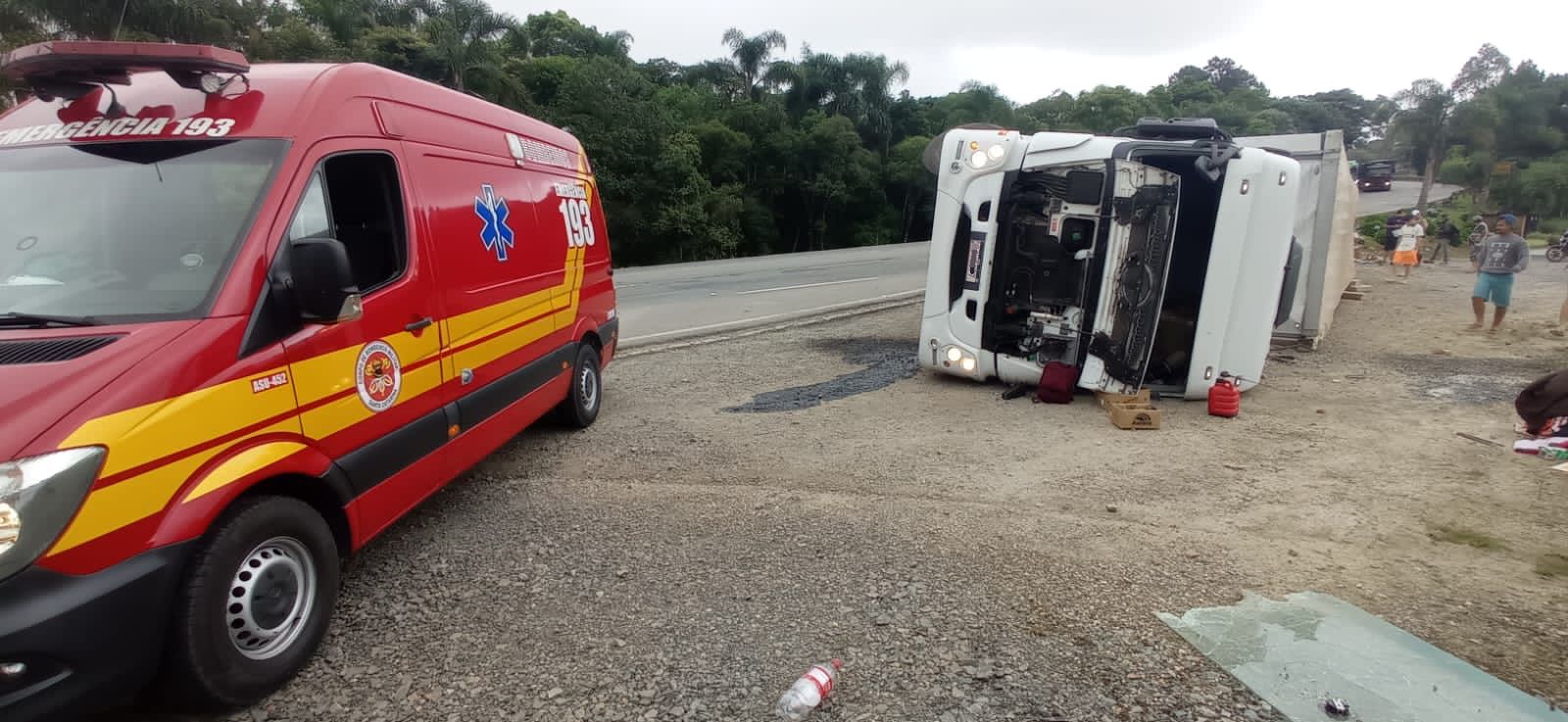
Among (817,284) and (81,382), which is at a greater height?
(81,382)

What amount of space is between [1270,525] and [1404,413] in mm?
Result: 3535

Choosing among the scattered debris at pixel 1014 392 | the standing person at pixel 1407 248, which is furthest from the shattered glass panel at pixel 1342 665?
the standing person at pixel 1407 248

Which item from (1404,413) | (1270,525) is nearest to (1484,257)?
(1404,413)

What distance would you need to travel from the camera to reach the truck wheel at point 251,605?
96.8 inches

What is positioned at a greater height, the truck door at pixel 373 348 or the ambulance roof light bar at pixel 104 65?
the ambulance roof light bar at pixel 104 65

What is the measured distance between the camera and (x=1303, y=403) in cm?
713

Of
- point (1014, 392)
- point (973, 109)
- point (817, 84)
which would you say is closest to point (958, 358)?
point (1014, 392)

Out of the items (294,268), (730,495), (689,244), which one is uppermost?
(294,268)

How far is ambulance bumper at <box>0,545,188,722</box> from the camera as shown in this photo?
206 centimetres

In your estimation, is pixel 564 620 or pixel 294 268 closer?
pixel 294 268

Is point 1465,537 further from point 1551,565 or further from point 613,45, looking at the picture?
point 613,45

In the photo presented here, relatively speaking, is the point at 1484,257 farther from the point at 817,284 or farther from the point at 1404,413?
the point at 817,284

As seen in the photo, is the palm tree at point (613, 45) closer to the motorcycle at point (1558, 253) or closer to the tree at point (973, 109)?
the tree at point (973, 109)

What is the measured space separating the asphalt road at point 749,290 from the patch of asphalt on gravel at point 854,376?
5.86 feet
